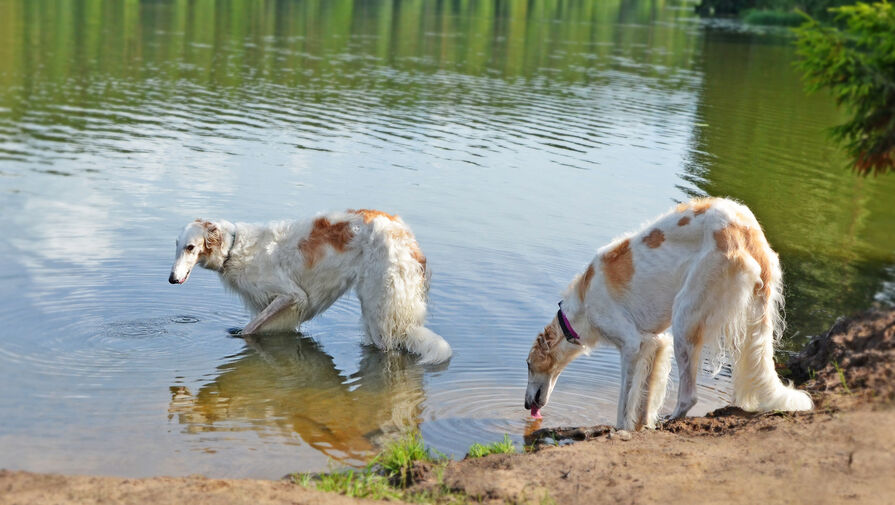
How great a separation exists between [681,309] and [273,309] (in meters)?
4.98

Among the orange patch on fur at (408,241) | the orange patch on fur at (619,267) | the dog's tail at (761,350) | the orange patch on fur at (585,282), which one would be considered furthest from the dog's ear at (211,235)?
the dog's tail at (761,350)

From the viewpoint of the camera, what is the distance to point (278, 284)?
10703 millimetres

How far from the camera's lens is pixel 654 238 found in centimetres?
770

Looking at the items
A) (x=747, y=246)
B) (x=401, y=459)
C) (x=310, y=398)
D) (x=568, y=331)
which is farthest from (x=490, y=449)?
(x=747, y=246)

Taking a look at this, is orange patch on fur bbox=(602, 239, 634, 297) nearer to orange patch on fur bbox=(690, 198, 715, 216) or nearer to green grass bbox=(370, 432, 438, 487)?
orange patch on fur bbox=(690, 198, 715, 216)

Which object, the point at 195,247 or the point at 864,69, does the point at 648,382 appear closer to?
the point at 864,69

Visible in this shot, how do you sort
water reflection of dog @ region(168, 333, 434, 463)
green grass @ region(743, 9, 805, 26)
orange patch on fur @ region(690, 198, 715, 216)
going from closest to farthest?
1. orange patch on fur @ region(690, 198, 715, 216)
2. water reflection of dog @ region(168, 333, 434, 463)
3. green grass @ region(743, 9, 805, 26)

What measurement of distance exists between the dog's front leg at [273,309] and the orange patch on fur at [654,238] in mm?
4435

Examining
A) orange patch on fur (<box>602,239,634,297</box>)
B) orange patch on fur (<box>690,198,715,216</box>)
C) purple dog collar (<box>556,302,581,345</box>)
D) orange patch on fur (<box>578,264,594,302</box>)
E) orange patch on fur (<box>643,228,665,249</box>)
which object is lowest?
purple dog collar (<box>556,302,581,345</box>)

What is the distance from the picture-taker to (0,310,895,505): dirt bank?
5574 millimetres

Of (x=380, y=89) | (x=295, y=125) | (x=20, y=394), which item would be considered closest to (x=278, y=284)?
(x=20, y=394)

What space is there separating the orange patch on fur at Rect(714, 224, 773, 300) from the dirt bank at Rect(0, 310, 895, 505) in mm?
982

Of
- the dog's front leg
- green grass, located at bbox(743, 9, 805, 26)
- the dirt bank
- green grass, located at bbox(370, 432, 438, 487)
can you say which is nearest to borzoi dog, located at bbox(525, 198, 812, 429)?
the dirt bank

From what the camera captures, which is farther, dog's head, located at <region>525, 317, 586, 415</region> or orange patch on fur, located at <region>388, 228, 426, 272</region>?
orange patch on fur, located at <region>388, 228, 426, 272</region>
